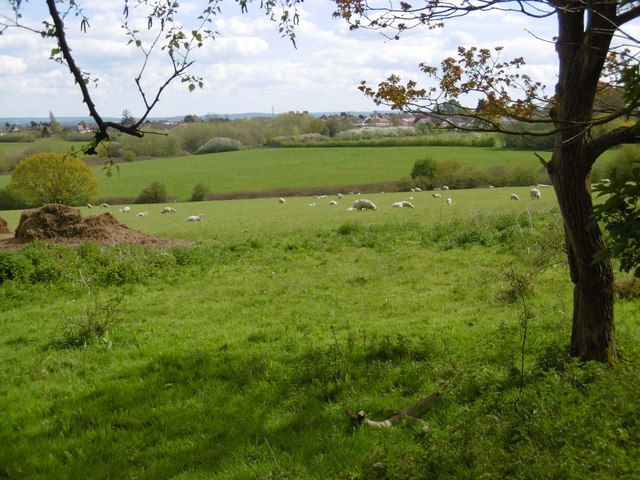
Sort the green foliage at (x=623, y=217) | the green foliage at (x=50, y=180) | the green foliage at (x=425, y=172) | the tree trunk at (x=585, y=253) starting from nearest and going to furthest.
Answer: the green foliage at (x=623, y=217) → the tree trunk at (x=585, y=253) → the green foliage at (x=50, y=180) → the green foliage at (x=425, y=172)

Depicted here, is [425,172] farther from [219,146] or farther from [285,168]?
[219,146]

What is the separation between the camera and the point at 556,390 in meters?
4.98

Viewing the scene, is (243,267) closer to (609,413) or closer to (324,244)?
(324,244)

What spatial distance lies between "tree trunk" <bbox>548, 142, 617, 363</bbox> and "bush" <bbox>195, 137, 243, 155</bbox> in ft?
323

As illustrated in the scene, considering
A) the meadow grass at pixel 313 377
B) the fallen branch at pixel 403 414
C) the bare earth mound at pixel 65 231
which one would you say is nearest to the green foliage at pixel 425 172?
the bare earth mound at pixel 65 231

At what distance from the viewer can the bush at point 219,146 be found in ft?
334

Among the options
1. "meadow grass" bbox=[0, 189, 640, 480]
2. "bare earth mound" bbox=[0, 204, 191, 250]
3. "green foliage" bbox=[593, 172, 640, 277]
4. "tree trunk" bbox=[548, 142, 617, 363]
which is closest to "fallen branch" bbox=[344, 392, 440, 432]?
"meadow grass" bbox=[0, 189, 640, 480]

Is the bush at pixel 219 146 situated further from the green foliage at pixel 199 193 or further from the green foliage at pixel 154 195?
the green foliage at pixel 154 195

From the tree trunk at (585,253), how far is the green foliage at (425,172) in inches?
2070

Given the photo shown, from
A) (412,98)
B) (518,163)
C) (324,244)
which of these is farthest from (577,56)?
(518,163)

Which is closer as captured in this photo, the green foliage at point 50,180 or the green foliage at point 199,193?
the green foliage at point 50,180

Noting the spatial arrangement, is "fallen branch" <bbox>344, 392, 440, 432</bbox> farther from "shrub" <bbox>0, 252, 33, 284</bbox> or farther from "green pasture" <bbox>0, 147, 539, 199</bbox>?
"green pasture" <bbox>0, 147, 539, 199</bbox>

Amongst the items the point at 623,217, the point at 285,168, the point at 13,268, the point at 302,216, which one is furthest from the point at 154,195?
the point at 623,217

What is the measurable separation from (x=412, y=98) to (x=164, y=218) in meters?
32.8
